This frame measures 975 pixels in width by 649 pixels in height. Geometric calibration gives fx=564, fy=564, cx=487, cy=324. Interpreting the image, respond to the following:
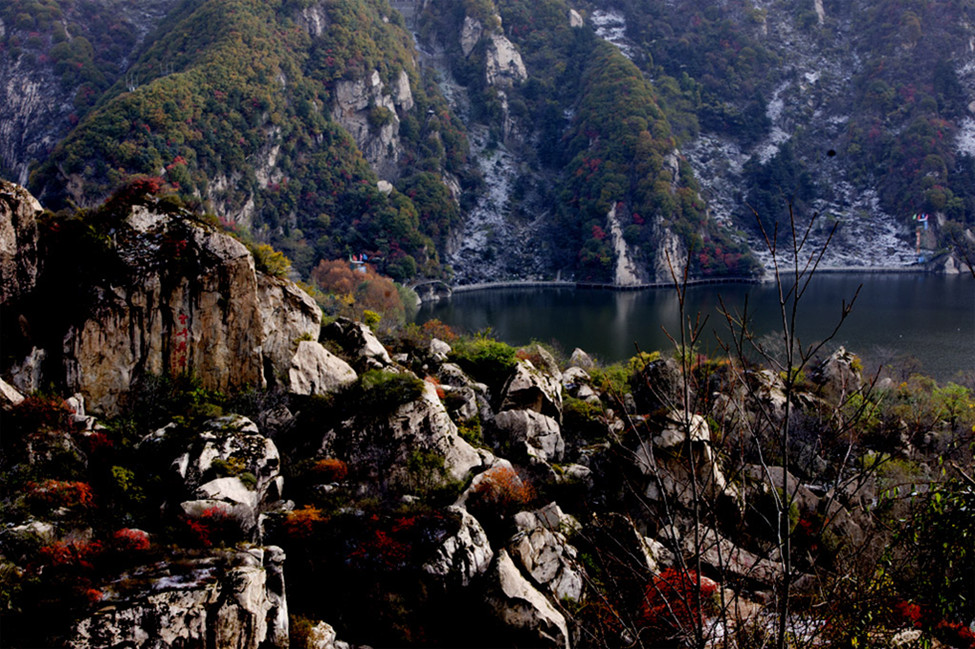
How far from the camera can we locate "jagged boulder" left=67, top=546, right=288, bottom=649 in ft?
22.4

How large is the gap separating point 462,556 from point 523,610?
1350mm

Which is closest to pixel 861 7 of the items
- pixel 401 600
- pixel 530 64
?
pixel 530 64

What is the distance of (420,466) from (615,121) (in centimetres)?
8479

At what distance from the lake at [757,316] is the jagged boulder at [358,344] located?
1351cm

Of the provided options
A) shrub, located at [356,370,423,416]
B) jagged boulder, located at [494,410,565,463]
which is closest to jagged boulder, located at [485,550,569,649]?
shrub, located at [356,370,423,416]

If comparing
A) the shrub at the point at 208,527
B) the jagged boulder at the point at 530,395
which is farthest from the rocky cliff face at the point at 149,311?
the jagged boulder at the point at 530,395

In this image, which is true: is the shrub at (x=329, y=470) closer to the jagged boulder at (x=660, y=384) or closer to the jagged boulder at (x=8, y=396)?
the jagged boulder at (x=8, y=396)

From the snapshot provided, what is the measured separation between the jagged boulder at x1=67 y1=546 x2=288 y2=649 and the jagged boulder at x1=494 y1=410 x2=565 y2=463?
834 cm

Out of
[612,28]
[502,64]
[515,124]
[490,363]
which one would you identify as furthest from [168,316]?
[612,28]

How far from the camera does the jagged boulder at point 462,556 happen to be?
9648 mm

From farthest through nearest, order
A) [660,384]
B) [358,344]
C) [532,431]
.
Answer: [660,384] < [358,344] < [532,431]

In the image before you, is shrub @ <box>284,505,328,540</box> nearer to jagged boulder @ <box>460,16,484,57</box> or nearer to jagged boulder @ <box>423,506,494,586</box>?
jagged boulder @ <box>423,506,494,586</box>

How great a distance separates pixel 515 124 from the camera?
344ft

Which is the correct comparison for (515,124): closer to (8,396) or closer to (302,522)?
(8,396)
